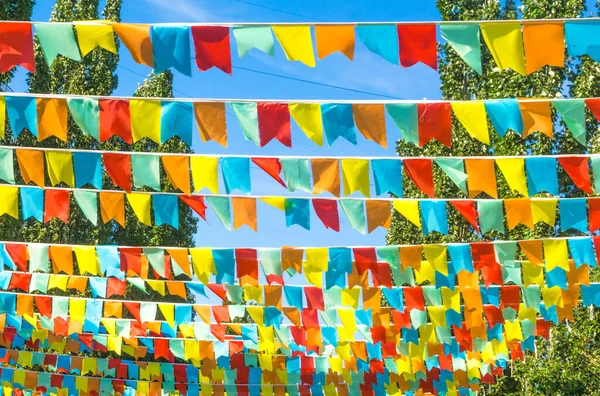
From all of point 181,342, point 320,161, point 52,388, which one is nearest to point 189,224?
point 52,388

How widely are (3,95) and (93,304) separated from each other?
5.45 metres

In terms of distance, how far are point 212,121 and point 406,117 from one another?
1.58 metres

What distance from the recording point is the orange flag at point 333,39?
563 centimetres

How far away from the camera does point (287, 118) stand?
21.4 ft

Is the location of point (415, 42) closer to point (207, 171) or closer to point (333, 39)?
point (333, 39)

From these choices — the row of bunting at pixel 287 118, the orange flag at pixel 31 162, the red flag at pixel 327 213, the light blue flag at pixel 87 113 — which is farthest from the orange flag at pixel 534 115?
the orange flag at pixel 31 162

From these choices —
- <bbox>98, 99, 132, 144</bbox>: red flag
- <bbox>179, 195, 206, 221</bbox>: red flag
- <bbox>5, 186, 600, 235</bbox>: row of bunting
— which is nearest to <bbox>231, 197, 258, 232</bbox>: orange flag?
<bbox>5, 186, 600, 235</bbox>: row of bunting

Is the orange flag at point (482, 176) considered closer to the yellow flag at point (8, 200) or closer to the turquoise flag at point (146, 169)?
the turquoise flag at point (146, 169)

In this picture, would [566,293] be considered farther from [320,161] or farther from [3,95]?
[3,95]

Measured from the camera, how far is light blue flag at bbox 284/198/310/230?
8.30 m

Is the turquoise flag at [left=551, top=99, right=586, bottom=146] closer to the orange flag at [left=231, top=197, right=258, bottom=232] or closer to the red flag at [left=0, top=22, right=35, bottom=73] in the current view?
the orange flag at [left=231, top=197, right=258, bottom=232]

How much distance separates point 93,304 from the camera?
11.5 m

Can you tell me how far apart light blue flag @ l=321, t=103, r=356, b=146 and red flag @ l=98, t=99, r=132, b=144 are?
64.2 inches

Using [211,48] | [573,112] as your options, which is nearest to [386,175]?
[573,112]
